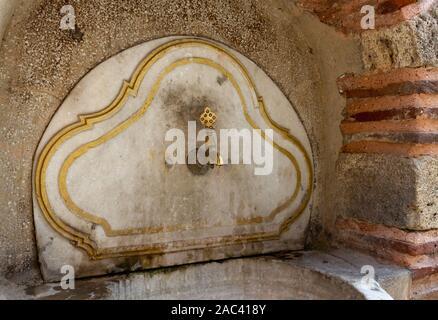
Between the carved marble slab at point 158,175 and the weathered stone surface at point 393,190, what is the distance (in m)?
0.34

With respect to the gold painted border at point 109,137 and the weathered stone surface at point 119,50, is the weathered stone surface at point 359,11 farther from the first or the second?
the gold painted border at point 109,137

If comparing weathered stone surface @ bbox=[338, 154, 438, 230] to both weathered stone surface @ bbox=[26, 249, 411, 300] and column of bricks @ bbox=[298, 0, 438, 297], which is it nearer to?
column of bricks @ bbox=[298, 0, 438, 297]

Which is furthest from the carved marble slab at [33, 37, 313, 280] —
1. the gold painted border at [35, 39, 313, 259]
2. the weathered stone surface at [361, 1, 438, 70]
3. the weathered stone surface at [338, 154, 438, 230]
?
the weathered stone surface at [361, 1, 438, 70]

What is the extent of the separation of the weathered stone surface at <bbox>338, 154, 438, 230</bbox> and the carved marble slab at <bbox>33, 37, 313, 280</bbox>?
343mm

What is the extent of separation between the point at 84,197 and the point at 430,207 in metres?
1.75

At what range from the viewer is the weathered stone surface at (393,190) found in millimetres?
2334

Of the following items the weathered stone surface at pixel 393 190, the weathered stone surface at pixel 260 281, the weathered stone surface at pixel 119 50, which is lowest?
the weathered stone surface at pixel 260 281

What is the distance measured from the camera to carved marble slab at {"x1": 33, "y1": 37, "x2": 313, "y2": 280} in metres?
2.17

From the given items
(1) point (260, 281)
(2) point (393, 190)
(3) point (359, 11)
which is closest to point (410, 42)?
(3) point (359, 11)

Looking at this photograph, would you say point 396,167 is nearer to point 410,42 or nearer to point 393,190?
point 393,190

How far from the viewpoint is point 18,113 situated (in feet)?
6.81

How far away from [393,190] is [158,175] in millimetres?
1251

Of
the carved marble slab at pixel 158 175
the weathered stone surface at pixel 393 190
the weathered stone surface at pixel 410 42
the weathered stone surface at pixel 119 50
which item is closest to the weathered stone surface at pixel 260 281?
the carved marble slab at pixel 158 175

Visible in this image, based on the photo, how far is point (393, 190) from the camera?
2434 mm
